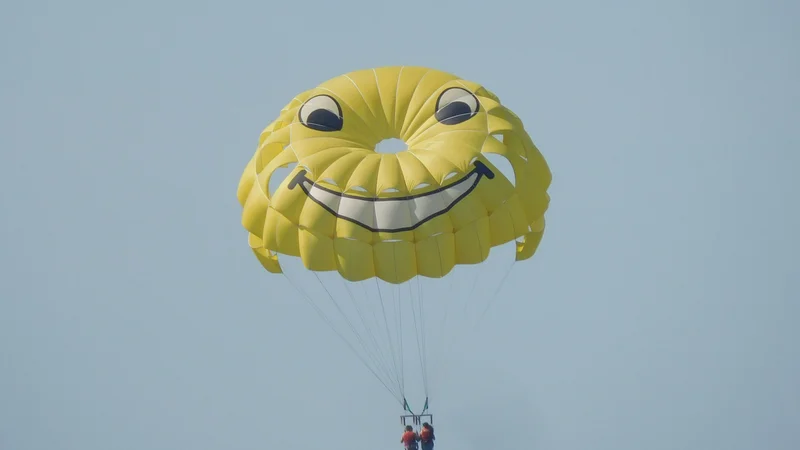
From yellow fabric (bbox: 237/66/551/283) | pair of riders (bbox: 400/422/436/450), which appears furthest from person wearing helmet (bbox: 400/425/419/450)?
Answer: yellow fabric (bbox: 237/66/551/283)

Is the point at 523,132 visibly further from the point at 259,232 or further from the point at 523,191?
the point at 259,232

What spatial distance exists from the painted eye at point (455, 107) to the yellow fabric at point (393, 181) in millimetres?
22

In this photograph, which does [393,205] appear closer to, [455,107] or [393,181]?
[393,181]

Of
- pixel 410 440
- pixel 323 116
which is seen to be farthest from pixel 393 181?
pixel 410 440

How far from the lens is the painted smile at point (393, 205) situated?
4078 centimetres

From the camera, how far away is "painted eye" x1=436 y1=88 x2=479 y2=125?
42.1 metres

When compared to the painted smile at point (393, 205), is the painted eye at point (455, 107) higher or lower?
higher

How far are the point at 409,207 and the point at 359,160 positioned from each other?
1.50 meters

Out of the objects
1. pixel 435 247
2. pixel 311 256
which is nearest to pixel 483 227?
pixel 435 247

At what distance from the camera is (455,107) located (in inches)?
1663

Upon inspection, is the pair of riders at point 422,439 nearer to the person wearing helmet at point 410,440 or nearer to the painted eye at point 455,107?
the person wearing helmet at point 410,440

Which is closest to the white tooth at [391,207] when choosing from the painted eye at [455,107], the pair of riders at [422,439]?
the painted eye at [455,107]

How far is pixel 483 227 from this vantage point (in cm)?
4128

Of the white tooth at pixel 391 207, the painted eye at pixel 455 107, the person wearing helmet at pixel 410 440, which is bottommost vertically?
the person wearing helmet at pixel 410 440
